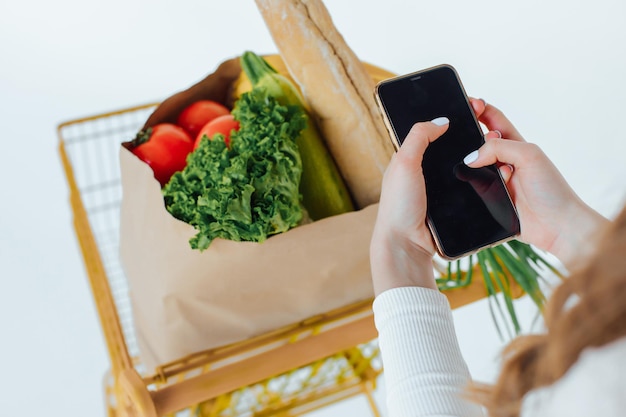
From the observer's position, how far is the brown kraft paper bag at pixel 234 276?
2.59 feet

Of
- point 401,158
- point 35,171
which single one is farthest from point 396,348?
point 35,171

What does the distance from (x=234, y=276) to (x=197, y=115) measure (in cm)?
29

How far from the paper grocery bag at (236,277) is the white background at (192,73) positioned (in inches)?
34.8

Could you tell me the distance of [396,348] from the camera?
0.61 metres

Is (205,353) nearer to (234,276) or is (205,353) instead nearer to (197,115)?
(234,276)

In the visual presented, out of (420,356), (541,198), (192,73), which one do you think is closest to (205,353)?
(420,356)

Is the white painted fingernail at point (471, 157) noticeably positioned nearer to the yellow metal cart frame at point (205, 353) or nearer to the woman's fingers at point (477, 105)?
the woman's fingers at point (477, 105)

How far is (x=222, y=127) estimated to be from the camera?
0.91 meters

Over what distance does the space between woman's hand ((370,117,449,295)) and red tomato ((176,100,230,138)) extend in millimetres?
344

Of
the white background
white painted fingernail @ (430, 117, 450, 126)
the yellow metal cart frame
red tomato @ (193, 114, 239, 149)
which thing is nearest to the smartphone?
white painted fingernail @ (430, 117, 450, 126)

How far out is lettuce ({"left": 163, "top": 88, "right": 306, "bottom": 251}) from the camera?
77 cm

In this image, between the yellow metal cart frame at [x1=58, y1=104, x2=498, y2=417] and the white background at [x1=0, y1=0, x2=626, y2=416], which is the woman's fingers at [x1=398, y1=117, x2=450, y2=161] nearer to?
the yellow metal cart frame at [x1=58, y1=104, x2=498, y2=417]

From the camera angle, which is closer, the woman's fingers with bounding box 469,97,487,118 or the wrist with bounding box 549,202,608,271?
the wrist with bounding box 549,202,608,271

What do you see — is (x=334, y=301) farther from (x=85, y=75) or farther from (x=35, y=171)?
(x=85, y=75)
